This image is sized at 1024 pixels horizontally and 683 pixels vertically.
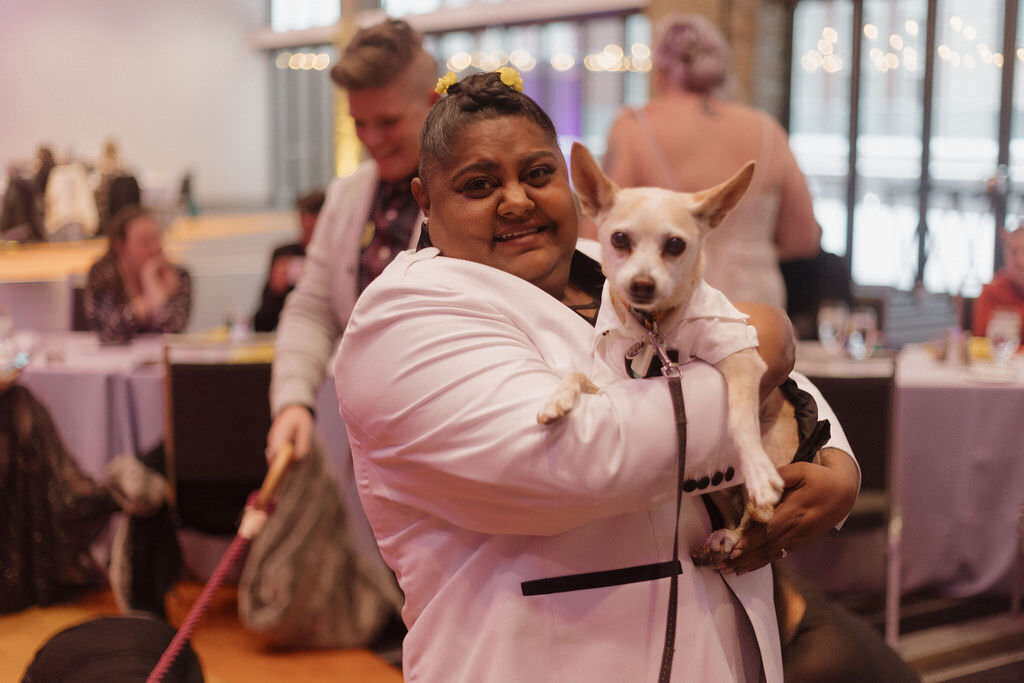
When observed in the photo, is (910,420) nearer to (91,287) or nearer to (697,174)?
(697,174)

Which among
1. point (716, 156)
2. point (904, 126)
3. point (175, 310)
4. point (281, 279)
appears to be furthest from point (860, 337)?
point (904, 126)

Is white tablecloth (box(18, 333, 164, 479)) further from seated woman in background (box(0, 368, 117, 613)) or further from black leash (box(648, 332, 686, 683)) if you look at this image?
black leash (box(648, 332, 686, 683))

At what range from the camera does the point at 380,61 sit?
2.08 m

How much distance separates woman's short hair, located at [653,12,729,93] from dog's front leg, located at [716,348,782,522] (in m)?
2.39

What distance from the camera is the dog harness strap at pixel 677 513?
42.3 inches

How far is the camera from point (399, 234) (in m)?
2.18

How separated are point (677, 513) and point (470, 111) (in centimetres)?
54

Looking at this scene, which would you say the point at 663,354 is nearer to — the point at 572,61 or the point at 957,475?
the point at 957,475

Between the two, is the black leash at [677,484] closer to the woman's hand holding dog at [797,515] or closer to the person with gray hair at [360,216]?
the woman's hand holding dog at [797,515]

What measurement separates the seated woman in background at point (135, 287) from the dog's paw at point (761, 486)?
389cm

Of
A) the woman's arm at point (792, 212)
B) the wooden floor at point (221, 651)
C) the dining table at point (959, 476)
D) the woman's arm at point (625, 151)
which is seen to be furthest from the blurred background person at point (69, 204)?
the dining table at point (959, 476)

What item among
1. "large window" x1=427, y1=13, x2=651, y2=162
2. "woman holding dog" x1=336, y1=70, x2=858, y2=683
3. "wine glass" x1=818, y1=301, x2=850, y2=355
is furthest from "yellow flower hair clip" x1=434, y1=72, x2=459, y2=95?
"large window" x1=427, y1=13, x2=651, y2=162

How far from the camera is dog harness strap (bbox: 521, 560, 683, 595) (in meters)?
1.16

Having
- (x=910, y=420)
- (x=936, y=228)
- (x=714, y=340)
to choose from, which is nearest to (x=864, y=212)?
(x=936, y=228)
